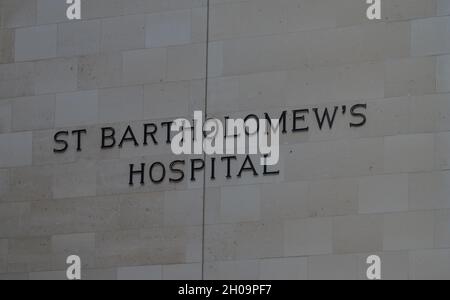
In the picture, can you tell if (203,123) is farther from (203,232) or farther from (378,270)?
(378,270)

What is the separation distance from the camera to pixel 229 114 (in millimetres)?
25516

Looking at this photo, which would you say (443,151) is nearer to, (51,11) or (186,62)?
(186,62)

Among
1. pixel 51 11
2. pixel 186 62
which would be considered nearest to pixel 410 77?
pixel 186 62

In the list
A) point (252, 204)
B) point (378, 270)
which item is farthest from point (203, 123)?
point (378, 270)

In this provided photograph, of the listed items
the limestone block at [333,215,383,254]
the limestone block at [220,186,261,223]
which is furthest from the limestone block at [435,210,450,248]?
the limestone block at [220,186,261,223]

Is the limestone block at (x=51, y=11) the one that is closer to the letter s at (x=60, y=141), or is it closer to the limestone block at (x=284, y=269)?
the letter s at (x=60, y=141)

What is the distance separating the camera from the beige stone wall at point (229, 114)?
79.7 feet

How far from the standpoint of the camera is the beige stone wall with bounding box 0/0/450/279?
2428 centimetres

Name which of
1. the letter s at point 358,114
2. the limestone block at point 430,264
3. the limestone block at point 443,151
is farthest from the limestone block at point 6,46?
the limestone block at point 430,264

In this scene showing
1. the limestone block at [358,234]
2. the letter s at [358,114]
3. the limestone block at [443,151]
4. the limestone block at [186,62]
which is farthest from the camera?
the limestone block at [186,62]

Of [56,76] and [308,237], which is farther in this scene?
[56,76]

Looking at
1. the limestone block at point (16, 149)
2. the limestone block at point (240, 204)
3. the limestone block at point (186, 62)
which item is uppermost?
the limestone block at point (186, 62)

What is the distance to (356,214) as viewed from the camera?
24.4 meters

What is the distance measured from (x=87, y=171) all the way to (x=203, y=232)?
2.29m
